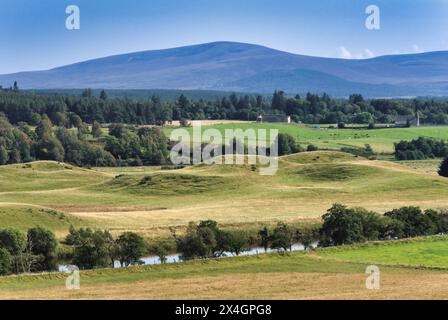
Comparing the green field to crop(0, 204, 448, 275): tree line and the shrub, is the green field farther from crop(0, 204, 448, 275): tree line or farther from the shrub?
crop(0, 204, 448, 275): tree line

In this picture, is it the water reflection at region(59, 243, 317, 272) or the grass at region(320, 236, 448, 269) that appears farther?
the water reflection at region(59, 243, 317, 272)

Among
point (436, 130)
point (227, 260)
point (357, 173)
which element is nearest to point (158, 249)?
point (227, 260)

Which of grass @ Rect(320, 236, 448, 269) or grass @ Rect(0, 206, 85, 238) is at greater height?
grass @ Rect(0, 206, 85, 238)

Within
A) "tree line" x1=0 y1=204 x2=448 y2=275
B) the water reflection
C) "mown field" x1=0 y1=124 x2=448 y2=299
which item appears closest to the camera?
"mown field" x1=0 y1=124 x2=448 y2=299

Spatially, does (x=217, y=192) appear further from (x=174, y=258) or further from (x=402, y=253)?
(x=402, y=253)

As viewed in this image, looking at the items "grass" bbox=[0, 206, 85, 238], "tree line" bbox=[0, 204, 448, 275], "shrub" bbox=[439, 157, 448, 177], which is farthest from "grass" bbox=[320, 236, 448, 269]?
"shrub" bbox=[439, 157, 448, 177]

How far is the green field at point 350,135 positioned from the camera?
542ft

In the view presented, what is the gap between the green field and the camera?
165 meters

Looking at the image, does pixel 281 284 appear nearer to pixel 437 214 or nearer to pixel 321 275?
pixel 321 275

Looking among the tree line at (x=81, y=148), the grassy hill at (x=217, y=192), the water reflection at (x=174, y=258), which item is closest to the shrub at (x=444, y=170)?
the grassy hill at (x=217, y=192)

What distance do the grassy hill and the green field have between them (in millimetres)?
38838

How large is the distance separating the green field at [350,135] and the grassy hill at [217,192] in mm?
38838

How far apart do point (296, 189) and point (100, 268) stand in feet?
159

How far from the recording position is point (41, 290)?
47.8 meters
